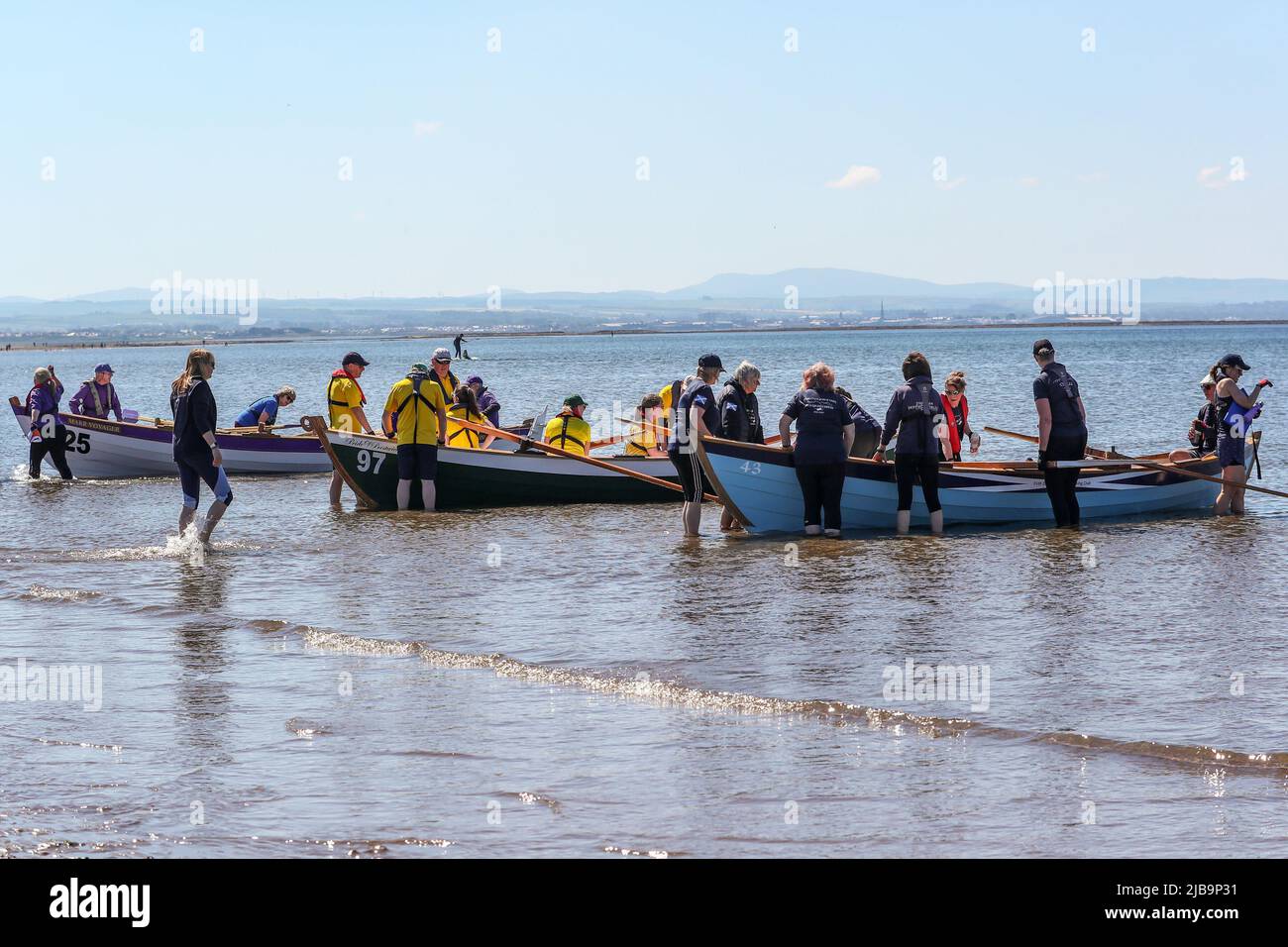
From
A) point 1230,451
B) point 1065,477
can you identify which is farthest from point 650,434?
point 1230,451

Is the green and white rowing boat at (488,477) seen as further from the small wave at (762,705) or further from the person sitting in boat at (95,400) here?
the person sitting in boat at (95,400)

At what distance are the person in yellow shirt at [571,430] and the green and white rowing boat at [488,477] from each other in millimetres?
539

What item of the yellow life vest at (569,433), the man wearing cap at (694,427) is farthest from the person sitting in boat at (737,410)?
the yellow life vest at (569,433)

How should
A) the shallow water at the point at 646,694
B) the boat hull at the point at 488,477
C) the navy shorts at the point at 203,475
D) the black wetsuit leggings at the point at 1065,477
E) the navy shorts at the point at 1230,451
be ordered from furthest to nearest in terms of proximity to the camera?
the boat hull at the point at 488,477, the navy shorts at the point at 1230,451, the black wetsuit leggings at the point at 1065,477, the navy shorts at the point at 203,475, the shallow water at the point at 646,694

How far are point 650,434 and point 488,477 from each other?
2.36m

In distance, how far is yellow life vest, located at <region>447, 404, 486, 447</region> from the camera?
17875 millimetres

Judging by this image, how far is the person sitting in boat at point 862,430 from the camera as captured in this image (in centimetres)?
1425

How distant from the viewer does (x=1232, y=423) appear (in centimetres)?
1515

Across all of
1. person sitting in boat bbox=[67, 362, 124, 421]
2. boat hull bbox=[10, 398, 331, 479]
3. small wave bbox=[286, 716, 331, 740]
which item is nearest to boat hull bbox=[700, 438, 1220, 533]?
small wave bbox=[286, 716, 331, 740]

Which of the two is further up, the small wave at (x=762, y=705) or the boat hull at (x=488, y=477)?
the boat hull at (x=488, y=477)
